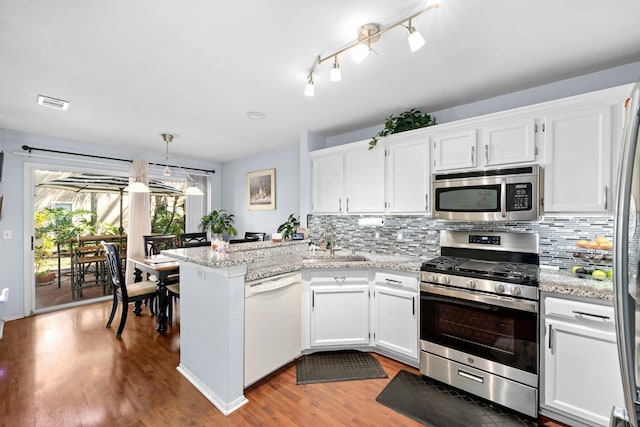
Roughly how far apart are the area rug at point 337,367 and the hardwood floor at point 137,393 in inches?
2.5

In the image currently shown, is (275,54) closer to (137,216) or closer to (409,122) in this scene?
(409,122)

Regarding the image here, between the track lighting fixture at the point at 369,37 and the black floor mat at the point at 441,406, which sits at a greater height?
the track lighting fixture at the point at 369,37

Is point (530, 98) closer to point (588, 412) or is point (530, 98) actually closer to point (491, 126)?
point (491, 126)

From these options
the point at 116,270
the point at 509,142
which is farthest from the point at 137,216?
the point at 509,142

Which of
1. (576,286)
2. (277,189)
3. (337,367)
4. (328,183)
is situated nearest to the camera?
(576,286)

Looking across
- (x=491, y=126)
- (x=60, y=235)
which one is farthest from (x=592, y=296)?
(x=60, y=235)

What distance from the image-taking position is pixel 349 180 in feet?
10.8

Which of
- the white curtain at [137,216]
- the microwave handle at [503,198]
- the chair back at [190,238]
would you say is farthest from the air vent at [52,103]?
the microwave handle at [503,198]

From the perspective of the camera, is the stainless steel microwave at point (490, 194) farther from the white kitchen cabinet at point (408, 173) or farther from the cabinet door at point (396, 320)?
the cabinet door at point (396, 320)

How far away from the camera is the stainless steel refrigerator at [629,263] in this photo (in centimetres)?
66

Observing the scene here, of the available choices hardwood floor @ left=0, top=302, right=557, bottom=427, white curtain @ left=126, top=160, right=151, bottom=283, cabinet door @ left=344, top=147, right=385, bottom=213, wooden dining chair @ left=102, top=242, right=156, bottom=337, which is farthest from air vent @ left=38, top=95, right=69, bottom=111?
cabinet door @ left=344, top=147, right=385, bottom=213

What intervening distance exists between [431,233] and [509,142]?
105 cm

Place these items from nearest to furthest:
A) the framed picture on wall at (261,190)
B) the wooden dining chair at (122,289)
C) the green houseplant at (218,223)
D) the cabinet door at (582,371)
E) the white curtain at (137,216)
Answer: the cabinet door at (582,371)
the wooden dining chair at (122,289)
the white curtain at (137,216)
the framed picture on wall at (261,190)
the green houseplant at (218,223)

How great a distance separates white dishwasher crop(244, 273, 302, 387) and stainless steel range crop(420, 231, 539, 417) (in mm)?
1068
